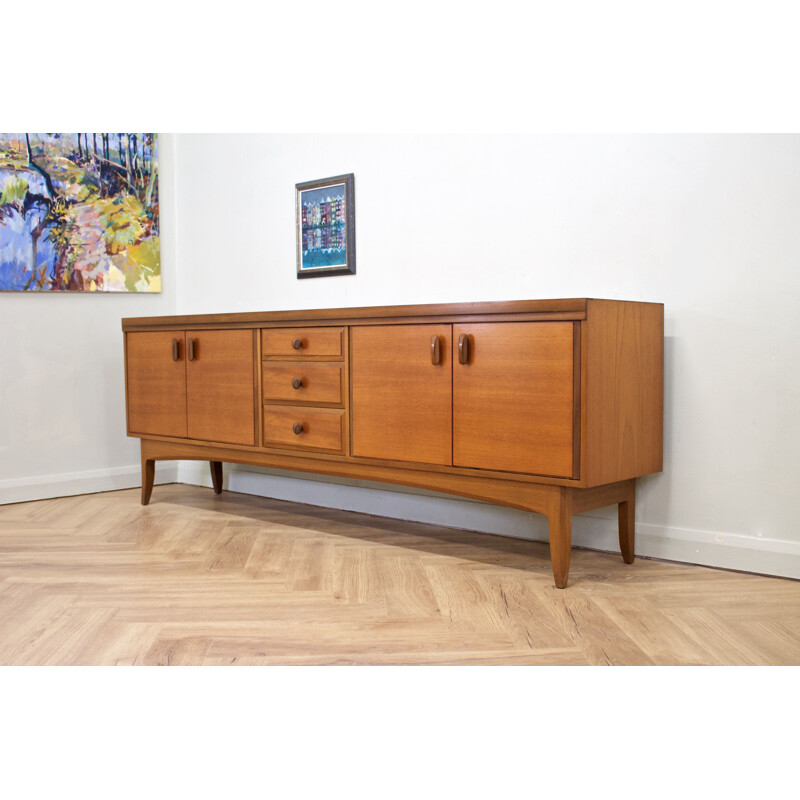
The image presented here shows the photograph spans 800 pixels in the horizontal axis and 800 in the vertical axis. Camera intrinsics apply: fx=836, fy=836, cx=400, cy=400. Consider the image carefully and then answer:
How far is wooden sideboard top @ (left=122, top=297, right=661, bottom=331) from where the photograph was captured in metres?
2.38

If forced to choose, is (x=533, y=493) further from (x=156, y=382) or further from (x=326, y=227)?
(x=156, y=382)

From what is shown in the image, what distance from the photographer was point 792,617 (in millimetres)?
2125

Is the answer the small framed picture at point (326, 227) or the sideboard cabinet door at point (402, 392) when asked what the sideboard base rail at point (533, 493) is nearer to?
the sideboard cabinet door at point (402, 392)

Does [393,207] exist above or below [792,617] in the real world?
above

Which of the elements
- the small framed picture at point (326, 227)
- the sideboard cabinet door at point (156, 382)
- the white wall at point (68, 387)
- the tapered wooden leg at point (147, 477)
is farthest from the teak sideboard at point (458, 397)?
the white wall at point (68, 387)

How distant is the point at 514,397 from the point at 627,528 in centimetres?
60

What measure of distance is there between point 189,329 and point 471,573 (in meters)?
1.63

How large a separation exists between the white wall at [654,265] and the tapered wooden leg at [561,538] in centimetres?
48

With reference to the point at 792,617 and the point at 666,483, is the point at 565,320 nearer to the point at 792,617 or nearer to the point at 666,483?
the point at 666,483

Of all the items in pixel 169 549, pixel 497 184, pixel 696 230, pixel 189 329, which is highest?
pixel 497 184

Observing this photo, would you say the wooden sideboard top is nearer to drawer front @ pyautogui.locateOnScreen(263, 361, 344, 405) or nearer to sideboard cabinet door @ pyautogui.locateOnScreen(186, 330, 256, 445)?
sideboard cabinet door @ pyautogui.locateOnScreen(186, 330, 256, 445)

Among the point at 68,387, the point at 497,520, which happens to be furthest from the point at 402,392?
the point at 68,387

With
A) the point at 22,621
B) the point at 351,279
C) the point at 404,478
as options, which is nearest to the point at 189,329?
the point at 351,279

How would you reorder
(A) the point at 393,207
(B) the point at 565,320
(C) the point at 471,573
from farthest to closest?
(A) the point at 393,207 < (C) the point at 471,573 < (B) the point at 565,320
